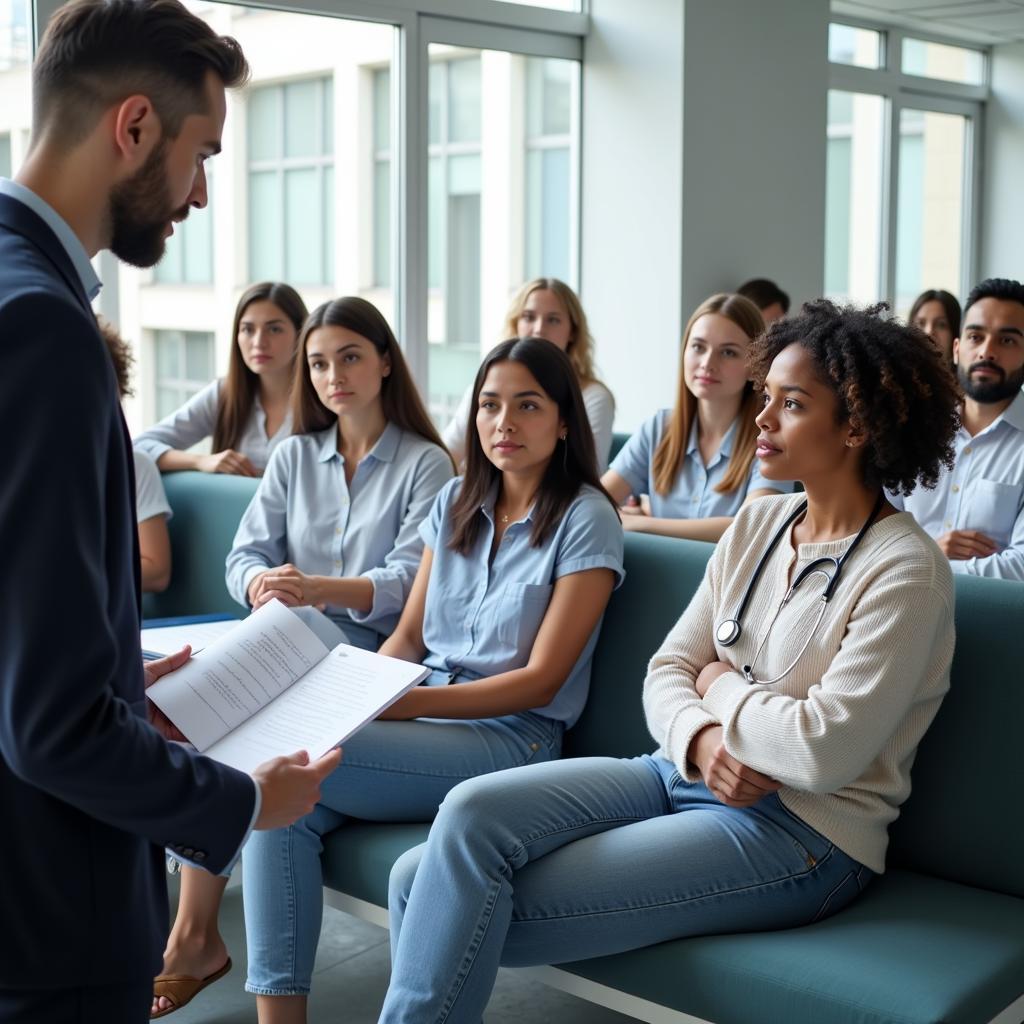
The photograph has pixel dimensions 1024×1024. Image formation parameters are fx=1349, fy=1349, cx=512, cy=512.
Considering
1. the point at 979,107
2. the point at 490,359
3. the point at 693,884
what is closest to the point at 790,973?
the point at 693,884

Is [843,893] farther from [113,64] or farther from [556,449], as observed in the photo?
[113,64]

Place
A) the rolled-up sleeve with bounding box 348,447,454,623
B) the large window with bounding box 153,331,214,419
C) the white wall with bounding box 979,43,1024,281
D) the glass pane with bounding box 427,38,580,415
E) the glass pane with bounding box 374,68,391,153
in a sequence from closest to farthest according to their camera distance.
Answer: the rolled-up sleeve with bounding box 348,447,454,623 → the large window with bounding box 153,331,214,419 → the glass pane with bounding box 374,68,391,153 → the glass pane with bounding box 427,38,580,415 → the white wall with bounding box 979,43,1024,281

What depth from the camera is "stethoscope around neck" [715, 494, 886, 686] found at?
1.98 meters

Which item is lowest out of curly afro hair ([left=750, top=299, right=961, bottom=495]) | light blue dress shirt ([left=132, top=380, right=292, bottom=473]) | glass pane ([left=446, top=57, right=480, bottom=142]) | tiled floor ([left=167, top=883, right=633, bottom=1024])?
tiled floor ([left=167, top=883, right=633, bottom=1024])

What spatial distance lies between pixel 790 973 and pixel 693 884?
18cm

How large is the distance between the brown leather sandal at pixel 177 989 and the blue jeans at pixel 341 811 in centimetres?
31

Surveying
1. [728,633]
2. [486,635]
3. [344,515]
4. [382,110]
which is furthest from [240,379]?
[728,633]

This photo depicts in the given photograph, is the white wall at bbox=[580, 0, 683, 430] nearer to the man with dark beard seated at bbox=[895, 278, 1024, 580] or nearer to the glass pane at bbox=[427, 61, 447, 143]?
the glass pane at bbox=[427, 61, 447, 143]

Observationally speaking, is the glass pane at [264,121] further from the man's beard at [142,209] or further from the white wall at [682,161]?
the man's beard at [142,209]

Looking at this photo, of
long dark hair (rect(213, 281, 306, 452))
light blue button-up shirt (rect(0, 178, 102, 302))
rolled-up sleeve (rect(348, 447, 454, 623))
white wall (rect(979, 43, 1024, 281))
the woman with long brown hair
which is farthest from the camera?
white wall (rect(979, 43, 1024, 281))

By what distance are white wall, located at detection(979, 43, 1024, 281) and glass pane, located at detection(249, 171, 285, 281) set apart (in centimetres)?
508

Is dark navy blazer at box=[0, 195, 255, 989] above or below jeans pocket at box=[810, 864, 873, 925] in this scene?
above

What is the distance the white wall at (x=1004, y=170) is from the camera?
8.24 metres

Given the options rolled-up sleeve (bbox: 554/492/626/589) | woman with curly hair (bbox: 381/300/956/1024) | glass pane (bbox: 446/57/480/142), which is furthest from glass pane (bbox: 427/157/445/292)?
woman with curly hair (bbox: 381/300/956/1024)
